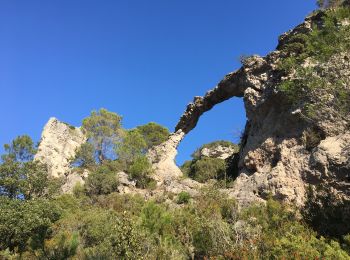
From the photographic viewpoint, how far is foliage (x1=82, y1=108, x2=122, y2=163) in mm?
36188

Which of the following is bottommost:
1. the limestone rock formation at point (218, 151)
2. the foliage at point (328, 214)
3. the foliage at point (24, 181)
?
the foliage at point (328, 214)

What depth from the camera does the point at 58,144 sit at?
148ft

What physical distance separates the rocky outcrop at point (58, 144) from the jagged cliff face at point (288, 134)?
2543 centimetres

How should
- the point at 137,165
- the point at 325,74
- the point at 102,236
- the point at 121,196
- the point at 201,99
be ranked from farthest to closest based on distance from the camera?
A: 1. the point at 201,99
2. the point at 137,165
3. the point at 121,196
4. the point at 102,236
5. the point at 325,74

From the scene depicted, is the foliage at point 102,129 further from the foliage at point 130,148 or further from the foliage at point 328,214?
the foliage at point 328,214

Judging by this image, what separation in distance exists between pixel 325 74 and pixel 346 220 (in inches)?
189

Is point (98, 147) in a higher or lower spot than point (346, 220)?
higher

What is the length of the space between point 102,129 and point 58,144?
37.1 feet

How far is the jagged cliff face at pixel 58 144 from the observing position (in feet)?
142

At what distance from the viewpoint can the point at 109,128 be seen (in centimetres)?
3644

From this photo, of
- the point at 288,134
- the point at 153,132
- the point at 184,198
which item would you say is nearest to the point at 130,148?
the point at 153,132

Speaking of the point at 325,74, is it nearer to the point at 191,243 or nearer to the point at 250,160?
the point at 191,243

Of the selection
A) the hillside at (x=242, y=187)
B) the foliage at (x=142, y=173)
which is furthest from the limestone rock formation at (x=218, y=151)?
the foliage at (x=142, y=173)

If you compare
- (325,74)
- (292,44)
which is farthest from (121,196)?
(325,74)
